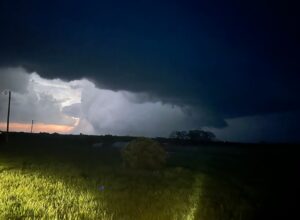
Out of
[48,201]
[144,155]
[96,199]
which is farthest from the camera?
[144,155]

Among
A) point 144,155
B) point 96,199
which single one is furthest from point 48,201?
point 144,155

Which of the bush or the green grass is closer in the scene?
the green grass

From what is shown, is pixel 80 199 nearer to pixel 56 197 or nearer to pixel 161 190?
pixel 56 197

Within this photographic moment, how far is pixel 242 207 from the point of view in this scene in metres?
14.1

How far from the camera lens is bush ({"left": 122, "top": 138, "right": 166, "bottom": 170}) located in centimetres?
2945

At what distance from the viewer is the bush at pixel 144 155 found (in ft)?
96.6

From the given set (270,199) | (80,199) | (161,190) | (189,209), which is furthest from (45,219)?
(270,199)

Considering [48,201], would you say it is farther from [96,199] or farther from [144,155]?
[144,155]

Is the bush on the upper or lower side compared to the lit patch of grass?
upper

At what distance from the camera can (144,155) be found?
2953 centimetres

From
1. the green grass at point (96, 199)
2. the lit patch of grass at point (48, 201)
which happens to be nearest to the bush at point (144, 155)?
the green grass at point (96, 199)

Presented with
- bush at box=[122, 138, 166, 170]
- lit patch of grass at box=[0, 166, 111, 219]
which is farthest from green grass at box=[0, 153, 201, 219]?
bush at box=[122, 138, 166, 170]

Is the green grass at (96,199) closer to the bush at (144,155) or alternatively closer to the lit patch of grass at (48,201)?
the lit patch of grass at (48,201)

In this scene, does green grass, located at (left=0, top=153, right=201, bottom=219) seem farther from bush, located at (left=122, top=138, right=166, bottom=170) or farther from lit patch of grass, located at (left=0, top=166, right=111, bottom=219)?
bush, located at (left=122, top=138, right=166, bottom=170)
